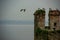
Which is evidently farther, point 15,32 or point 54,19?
point 15,32

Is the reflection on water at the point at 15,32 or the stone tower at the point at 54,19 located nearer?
the stone tower at the point at 54,19

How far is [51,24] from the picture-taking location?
3.75m

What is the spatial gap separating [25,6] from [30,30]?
2.37 feet

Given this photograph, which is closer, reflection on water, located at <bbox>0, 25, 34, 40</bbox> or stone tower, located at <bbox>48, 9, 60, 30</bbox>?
stone tower, located at <bbox>48, 9, 60, 30</bbox>

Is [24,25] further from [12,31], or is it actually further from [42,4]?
[42,4]

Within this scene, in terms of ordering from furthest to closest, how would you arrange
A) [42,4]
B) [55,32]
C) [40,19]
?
[42,4]
[40,19]
[55,32]

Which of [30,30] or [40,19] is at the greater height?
[40,19]

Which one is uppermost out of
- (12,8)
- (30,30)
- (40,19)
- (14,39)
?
(12,8)

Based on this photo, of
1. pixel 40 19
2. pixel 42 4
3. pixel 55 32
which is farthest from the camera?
pixel 42 4

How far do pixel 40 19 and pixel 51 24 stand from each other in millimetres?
338

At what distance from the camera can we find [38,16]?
143 inches

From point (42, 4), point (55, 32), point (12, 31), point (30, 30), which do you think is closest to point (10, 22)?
point (12, 31)

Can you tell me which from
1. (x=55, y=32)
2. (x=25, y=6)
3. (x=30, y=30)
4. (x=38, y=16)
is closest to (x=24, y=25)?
(x=30, y=30)

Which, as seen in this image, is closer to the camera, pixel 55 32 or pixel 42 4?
pixel 55 32
